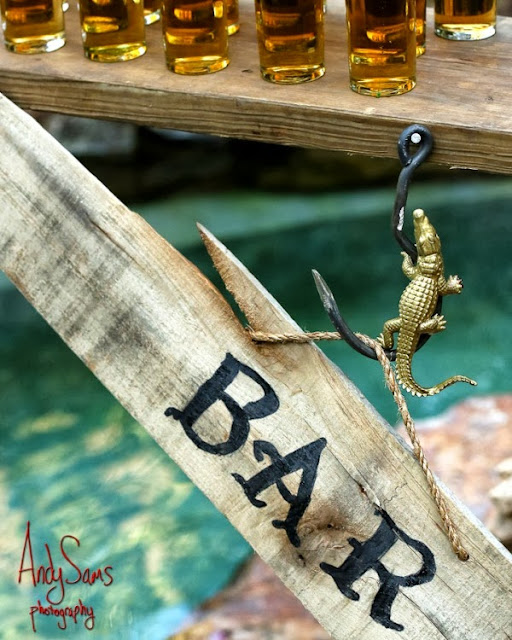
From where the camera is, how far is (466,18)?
1.16 metres

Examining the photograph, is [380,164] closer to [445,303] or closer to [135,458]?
[445,303]

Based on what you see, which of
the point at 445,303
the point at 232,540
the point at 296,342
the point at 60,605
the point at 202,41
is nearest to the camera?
the point at 296,342

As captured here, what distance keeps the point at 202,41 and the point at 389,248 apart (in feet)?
7.87

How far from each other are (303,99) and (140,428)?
1.88m

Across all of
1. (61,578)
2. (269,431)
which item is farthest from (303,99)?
(61,578)

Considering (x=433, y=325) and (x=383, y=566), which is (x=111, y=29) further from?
(x=383, y=566)

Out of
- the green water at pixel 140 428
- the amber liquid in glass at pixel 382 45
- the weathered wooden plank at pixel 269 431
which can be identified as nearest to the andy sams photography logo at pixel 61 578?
the green water at pixel 140 428

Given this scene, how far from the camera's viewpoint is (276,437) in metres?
1.01

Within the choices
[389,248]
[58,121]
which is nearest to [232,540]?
[389,248]

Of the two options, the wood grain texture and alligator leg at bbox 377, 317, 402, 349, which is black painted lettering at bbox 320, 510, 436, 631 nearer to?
alligator leg at bbox 377, 317, 402, 349

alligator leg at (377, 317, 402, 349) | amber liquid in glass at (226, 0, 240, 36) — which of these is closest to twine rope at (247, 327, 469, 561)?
alligator leg at (377, 317, 402, 349)

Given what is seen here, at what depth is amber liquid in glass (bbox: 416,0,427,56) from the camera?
3.72ft

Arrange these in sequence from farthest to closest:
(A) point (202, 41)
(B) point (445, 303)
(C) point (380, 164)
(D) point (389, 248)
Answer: (C) point (380, 164)
(D) point (389, 248)
(B) point (445, 303)
(A) point (202, 41)

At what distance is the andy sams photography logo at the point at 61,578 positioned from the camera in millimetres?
2268
